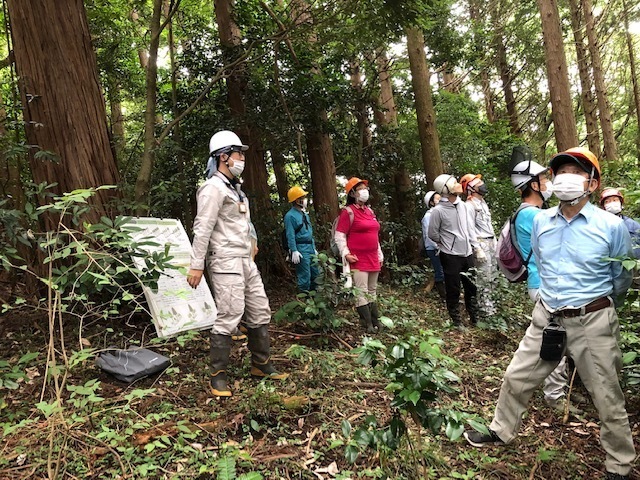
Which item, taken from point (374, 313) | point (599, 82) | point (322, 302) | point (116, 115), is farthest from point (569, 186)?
point (599, 82)

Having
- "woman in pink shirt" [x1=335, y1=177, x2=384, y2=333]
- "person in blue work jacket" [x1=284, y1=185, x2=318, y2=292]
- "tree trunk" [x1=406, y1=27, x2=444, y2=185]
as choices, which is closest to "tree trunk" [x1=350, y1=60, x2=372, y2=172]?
"tree trunk" [x1=406, y1=27, x2=444, y2=185]

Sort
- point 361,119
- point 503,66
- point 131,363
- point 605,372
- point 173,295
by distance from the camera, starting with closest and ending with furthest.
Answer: point 605,372
point 131,363
point 173,295
point 361,119
point 503,66

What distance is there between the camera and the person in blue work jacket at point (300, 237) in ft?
20.6

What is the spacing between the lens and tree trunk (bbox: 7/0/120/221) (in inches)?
192

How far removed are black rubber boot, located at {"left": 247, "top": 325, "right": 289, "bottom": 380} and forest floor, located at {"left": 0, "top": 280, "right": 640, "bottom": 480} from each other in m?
0.11

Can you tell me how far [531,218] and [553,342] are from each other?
3.64 feet

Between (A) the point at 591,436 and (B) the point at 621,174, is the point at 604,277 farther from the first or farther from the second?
(B) the point at 621,174

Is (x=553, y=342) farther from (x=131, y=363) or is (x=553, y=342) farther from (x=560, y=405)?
(x=131, y=363)

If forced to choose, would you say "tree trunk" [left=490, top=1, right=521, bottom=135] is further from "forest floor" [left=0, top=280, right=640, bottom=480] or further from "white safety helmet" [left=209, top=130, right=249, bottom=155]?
"forest floor" [left=0, top=280, right=640, bottom=480]

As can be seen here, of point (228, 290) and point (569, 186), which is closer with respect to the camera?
point (569, 186)

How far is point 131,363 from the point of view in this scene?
12.6 ft

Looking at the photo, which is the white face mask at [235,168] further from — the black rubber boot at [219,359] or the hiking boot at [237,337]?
the hiking boot at [237,337]

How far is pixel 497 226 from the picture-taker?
10.4 metres

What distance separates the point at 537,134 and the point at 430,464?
18.0 m
